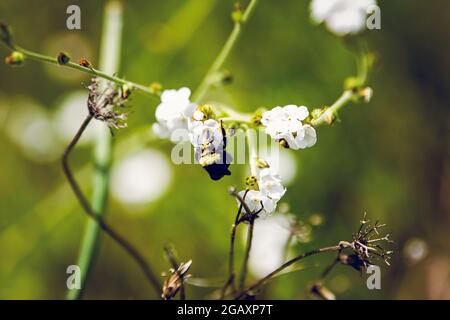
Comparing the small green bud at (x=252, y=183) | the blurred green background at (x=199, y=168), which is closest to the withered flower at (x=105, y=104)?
the small green bud at (x=252, y=183)

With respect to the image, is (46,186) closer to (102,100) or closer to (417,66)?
(102,100)

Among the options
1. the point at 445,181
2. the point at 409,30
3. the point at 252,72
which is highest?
the point at 409,30

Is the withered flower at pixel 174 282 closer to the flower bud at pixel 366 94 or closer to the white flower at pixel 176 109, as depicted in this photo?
the white flower at pixel 176 109

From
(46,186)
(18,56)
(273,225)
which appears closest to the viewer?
(18,56)

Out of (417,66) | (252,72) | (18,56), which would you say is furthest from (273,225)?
(417,66)

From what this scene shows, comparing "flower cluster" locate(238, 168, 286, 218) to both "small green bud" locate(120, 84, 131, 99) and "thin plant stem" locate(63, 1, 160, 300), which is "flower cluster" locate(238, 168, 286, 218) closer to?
"small green bud" locate(120, 84, 131, 99)

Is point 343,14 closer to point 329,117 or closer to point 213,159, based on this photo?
point 329,117
